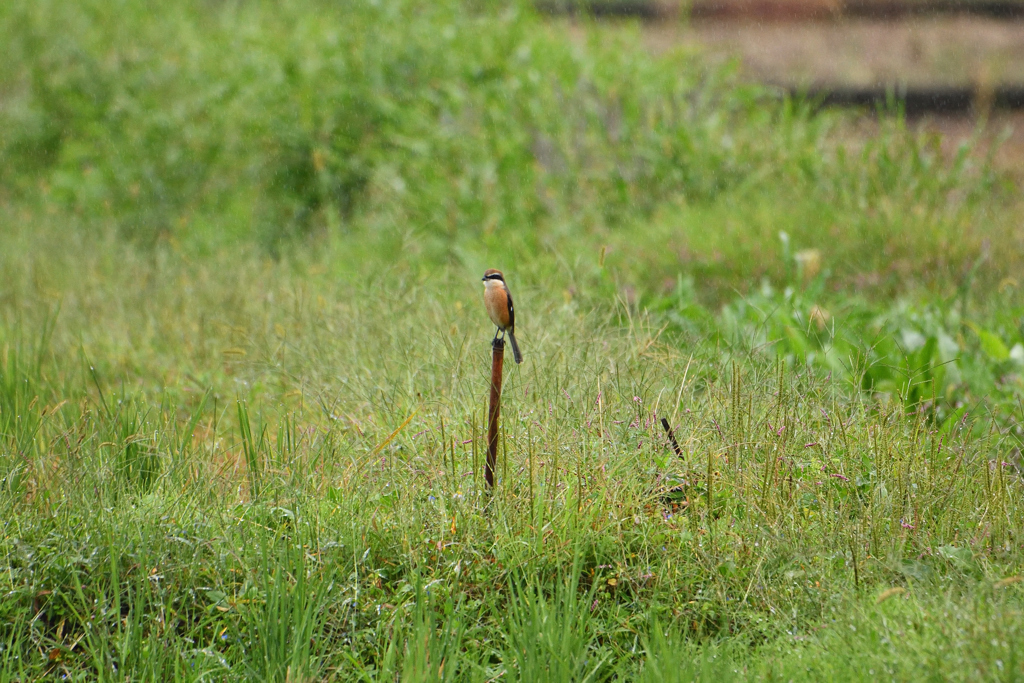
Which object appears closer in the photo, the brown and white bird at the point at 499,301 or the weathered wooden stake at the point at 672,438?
the brown and white bird at the point at 499,301

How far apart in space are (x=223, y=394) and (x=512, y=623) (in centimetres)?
224

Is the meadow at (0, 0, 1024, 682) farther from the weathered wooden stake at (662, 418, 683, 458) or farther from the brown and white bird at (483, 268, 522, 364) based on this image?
the brown and white bird at (483, 268, 522, 364)

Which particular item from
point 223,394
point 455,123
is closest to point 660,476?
point 223,394

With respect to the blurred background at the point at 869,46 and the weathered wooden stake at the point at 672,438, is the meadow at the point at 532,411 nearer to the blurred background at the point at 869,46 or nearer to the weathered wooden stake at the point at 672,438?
the weathered wooden stake at the point at 672,438

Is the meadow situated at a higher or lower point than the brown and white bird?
lower

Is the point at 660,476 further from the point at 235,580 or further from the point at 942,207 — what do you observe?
the point at 942,207

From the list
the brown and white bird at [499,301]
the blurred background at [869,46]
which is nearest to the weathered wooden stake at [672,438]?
the brown and white bird at [499,301]

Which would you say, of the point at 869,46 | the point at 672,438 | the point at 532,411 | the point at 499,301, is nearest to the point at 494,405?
the point at 499,301

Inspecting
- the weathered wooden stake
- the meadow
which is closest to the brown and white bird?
the meadow

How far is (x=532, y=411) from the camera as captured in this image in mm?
3111

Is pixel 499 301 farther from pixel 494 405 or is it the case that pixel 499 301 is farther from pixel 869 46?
pixel 869 46

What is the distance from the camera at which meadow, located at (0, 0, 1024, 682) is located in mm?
2551

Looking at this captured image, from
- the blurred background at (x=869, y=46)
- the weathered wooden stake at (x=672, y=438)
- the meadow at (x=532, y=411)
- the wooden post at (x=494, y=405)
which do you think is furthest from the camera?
the blurred background at (x=869, y=46)

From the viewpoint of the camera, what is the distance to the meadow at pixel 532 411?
100 inches
